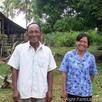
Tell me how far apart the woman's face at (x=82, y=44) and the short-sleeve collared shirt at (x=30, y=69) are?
64cm

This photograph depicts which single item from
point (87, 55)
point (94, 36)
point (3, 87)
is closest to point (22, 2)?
point (94, 36)

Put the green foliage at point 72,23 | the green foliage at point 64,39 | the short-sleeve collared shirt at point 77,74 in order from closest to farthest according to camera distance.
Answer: the short-sleeve collared shirt at point 77,74
the green foliage at point 72,23
the green foliage at point 64,39

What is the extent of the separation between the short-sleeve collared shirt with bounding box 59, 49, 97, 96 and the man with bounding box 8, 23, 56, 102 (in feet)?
1.45

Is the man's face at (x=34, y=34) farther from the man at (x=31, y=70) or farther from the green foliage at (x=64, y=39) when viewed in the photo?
the green foliage at (x=64, y=39)

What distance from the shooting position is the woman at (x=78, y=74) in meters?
6.03

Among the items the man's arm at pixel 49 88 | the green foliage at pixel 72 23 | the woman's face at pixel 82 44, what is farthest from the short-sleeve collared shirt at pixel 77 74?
the green foliage at pixel 72 23

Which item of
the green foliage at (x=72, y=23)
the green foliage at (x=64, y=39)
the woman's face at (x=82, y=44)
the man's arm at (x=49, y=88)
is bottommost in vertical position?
the man's arm at (x=49, y=88)

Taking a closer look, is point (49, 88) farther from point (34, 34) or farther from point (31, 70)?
point (34, 34)

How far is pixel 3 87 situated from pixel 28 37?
8030 mm

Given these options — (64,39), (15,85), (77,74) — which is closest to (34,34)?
(15,85)

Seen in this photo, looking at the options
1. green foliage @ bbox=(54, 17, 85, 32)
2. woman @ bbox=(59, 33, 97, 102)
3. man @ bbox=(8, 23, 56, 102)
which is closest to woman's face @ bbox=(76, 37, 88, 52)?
woman @ bbox=(59, 33, 97, 102)

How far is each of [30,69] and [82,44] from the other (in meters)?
0.94

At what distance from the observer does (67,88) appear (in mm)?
6078

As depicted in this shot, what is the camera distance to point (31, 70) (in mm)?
5645
